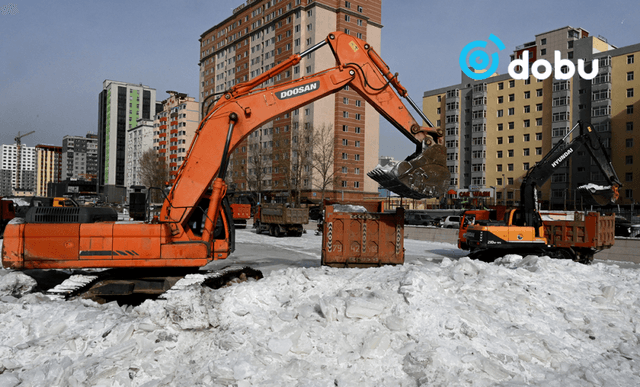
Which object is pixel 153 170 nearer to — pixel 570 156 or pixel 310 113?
pixel 310 113

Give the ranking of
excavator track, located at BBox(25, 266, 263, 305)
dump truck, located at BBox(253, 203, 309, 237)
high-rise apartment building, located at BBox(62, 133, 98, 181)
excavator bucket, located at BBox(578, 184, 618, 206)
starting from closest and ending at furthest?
excavator track, located at BBox(25, 266, 263, 305)
excavator bucket, located at BBox(578, 184, 618, 206)
dump truck, located at BBox(253, 203, 309, 237)
high-rise apartment building, located at BBox(62, 133, 98, 181)

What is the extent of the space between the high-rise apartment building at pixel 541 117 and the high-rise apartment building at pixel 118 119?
345 ft

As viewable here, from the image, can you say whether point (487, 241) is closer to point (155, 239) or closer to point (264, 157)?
point (155, 239)

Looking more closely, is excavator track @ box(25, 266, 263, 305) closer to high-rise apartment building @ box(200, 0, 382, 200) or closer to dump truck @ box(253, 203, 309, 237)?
dump truck @ box(253, 203, 309, 237)

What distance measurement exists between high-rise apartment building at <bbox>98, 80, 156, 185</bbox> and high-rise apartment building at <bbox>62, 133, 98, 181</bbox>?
135ft

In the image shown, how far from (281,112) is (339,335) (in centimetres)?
479

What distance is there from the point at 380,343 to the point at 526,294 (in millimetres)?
3047

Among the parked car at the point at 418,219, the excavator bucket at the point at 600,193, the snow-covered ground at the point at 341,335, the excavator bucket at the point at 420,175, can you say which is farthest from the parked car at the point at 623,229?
the excavator bucket at the point at 420,175

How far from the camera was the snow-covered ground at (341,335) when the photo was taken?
507 centimetres

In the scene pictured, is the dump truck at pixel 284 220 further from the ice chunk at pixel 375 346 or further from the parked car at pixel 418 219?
the parked car at pixel 418 219

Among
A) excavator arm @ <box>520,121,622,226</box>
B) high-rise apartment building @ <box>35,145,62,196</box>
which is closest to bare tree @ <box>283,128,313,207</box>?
excavator arm @ <box>520,121,622,226</box>

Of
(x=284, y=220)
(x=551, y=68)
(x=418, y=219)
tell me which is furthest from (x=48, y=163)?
(x=284, y=220)

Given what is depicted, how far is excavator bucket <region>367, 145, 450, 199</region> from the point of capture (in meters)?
8.39

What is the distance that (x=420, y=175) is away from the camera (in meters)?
8.46
